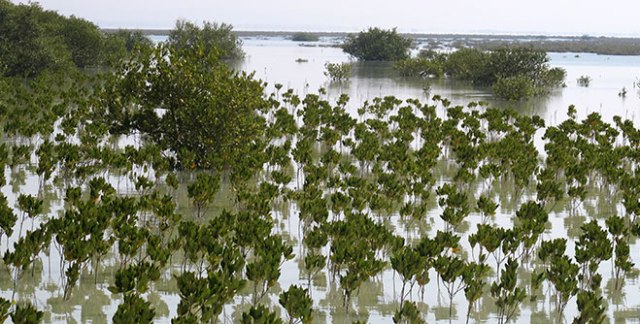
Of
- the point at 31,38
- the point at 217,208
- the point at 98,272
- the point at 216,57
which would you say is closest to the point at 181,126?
the point at 216,57

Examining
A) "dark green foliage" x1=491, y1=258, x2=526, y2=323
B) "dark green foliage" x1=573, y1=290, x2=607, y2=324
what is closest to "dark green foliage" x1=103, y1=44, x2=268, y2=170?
"dark green foliage" x1=491, y1=258, x2=526, y2=323

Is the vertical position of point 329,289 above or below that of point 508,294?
below

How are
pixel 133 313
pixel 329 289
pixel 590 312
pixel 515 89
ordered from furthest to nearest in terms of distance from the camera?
1. pixel 515 89
2. pixel 329 289
3. pixel 590 312
4. pixel 133 313

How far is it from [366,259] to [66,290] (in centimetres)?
285

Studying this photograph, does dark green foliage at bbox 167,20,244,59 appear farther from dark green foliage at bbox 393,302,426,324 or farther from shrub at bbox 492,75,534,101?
dark green foliage at bbox 393,302,426,324

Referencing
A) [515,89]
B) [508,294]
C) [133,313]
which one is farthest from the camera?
[515,89]

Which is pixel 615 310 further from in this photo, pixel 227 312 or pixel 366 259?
pixel 227 312

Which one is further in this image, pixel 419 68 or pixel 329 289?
pixel 419 68

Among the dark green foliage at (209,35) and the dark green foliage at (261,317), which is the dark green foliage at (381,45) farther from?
the dark green foliage at (261,317)

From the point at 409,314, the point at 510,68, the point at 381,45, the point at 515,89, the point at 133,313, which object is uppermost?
the point at 381,45

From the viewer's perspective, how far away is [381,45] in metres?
56.7

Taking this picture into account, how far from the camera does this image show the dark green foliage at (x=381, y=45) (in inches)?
2229

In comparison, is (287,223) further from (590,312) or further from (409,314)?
(590,312)

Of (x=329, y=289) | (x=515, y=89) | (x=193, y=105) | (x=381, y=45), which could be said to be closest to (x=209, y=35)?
(x=381, y=45)
